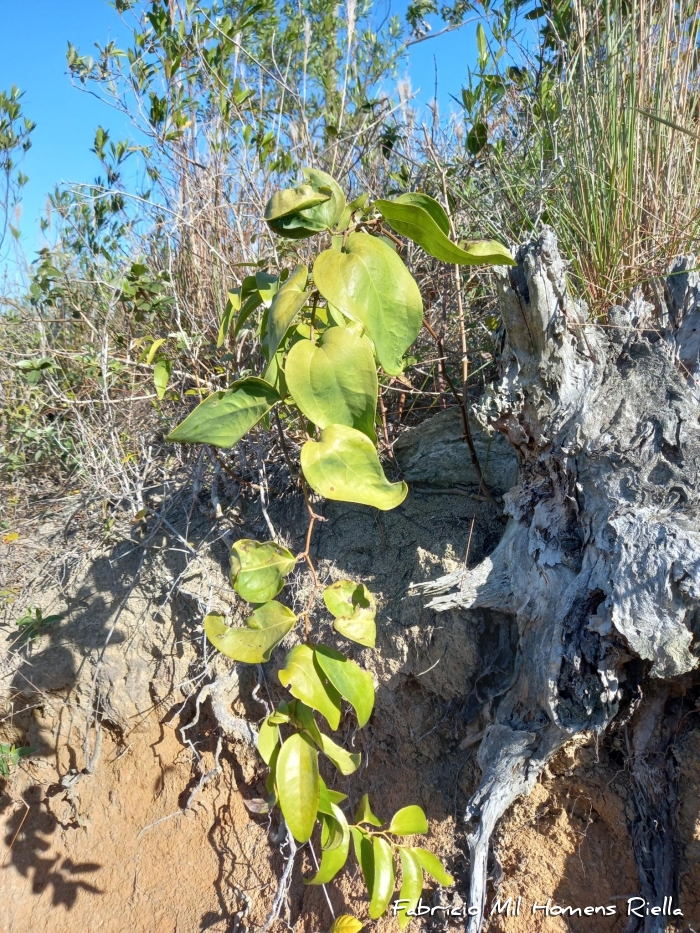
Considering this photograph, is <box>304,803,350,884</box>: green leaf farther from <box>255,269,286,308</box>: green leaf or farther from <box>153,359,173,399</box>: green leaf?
Answer: <box>153,359,173,399</box>: green leaf

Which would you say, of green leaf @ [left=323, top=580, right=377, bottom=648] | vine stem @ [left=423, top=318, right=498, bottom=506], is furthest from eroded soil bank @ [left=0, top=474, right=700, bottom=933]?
green leaf @ [left=323, top=580, right=377, bottom=648]

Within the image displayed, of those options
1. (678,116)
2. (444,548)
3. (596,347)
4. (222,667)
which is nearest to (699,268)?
(596,347)

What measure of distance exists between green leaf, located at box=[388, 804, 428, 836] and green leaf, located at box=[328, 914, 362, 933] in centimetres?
37

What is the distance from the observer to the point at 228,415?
0.95m

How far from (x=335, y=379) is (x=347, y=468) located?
13 cm

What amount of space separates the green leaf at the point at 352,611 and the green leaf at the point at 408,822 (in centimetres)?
48

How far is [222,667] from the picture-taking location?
1986mm

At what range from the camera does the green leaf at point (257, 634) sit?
105cm

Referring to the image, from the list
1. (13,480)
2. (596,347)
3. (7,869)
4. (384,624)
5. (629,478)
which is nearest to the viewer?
(629,478)

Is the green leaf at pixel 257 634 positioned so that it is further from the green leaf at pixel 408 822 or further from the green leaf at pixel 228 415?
the green leaf at pixel 408 822

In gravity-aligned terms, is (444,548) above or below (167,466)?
below

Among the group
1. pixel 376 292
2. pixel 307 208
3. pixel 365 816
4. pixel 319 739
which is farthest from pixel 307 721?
pixel 307 208

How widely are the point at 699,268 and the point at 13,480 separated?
9.01 ft

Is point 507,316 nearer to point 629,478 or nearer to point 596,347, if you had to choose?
point 596,347
